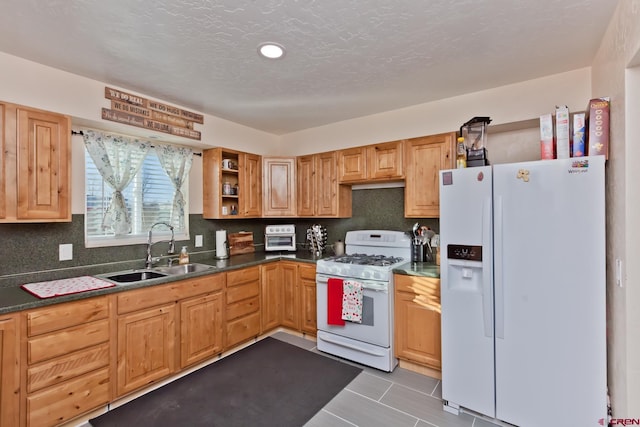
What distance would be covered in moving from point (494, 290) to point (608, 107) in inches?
49.7

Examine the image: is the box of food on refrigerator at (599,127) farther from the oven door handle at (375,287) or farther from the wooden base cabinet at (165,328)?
the wooden base cabinet at (165,328)

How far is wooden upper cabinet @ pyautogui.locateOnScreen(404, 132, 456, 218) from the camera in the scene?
2.74 metres

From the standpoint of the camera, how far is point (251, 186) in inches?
144

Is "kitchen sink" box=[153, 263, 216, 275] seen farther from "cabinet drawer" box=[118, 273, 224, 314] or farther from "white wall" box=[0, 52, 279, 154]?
"white wall" box=[0, 52, 279, 154]

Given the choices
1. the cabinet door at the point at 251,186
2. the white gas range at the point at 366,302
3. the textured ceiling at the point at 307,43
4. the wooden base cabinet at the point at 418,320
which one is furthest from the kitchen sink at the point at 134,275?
the wooden base cabinet at the point at 418,320

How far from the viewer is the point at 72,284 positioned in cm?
218

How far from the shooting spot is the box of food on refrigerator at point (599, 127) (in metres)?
1.74

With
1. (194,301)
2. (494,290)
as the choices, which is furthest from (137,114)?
Answer: (494,290)

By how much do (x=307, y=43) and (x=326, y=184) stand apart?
179 cm

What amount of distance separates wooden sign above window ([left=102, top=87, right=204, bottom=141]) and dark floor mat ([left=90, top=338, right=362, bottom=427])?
7.38ft

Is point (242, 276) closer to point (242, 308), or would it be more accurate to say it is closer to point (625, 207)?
point (242, 308)

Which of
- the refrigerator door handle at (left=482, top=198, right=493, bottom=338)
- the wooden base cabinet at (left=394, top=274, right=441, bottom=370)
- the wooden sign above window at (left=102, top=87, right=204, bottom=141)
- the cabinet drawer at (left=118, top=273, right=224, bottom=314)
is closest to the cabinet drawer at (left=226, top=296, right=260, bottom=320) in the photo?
the cabinet drawer at (left=118, top=273, right=224, bottom=314)

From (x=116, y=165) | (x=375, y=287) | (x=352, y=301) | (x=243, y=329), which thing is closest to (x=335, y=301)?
(x=352, y=301)

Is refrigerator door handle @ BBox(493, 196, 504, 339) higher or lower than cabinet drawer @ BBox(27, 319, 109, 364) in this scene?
higher
